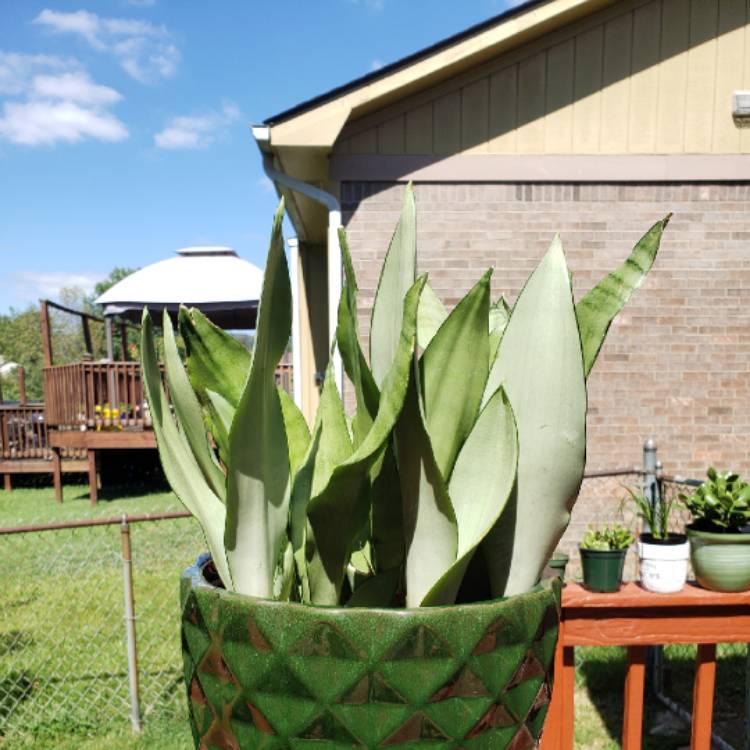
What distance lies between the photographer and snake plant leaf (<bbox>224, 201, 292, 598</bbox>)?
61cm

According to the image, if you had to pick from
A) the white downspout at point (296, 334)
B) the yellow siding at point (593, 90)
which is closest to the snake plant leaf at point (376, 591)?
the yellow siding at point (593, 90)

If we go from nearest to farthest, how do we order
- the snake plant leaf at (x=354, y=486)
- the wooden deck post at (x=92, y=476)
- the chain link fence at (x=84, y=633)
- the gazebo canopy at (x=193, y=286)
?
the snake plant leaf at (x=354, y=486), the chain link fence at (x=84, y=633), the wooden deck post at (x=92, y=476), the gazebo canopy at (x=193, y=286)

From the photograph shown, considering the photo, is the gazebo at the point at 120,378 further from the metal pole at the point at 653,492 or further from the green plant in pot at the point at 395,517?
the green plant in pot at the point at 395,517

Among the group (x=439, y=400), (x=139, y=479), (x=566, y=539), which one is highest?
(x=439, y=400)

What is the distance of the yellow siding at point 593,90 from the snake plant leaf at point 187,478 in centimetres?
457

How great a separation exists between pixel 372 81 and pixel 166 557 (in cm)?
451

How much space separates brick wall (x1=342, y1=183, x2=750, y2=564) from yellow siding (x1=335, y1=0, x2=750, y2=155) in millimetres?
364

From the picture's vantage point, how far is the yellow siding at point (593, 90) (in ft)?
16.5

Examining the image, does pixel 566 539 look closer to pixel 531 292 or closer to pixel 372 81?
pixel 372 81

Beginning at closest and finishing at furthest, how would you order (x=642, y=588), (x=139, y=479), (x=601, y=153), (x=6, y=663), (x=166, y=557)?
(x=642, y=588), (x=6, y=663), (x=601, y=153), (x=166, y=557), (x=139, y=479)

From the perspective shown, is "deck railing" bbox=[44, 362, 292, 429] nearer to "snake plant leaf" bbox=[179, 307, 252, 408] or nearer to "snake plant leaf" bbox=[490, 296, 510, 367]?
"snake plant leaf" bbox=[490, 296, 510, 367]

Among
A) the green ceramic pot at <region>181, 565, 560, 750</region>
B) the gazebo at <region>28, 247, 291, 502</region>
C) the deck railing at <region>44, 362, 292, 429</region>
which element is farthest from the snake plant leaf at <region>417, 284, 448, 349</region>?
the deck railing at <region>44, 362, 292, 429</region>

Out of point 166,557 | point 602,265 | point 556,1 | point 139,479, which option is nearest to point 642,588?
point 602,265

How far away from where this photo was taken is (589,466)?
5430mm
